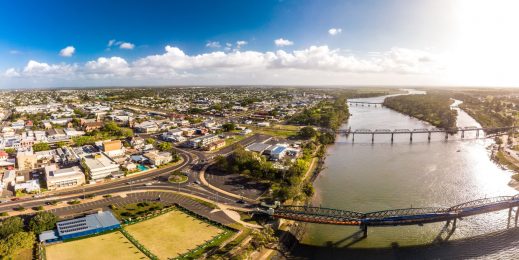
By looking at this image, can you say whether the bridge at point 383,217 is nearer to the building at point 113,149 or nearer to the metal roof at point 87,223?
the metal roof at point 87,223

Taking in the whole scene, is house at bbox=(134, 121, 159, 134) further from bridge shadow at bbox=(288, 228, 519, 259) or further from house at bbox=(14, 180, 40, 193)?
bridge shadow at bbox=(288, 228, 519, 259)

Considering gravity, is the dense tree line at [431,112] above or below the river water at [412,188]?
above

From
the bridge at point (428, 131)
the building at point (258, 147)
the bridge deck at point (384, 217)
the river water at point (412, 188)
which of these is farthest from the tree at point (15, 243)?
the bridge at point (428, 131)

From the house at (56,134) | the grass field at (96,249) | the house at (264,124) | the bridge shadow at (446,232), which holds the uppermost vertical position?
the house at (264,124)

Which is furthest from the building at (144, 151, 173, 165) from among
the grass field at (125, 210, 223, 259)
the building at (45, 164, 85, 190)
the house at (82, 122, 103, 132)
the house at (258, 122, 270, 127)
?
the house at (258, 122, 270, 127)

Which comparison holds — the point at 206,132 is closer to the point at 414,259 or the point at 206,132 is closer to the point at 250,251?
the point at 250,251

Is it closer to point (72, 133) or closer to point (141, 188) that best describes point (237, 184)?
point (141, 188)

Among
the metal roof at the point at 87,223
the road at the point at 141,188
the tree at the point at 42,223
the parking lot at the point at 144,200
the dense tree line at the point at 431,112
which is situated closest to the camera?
the tree at the point at 42,223
